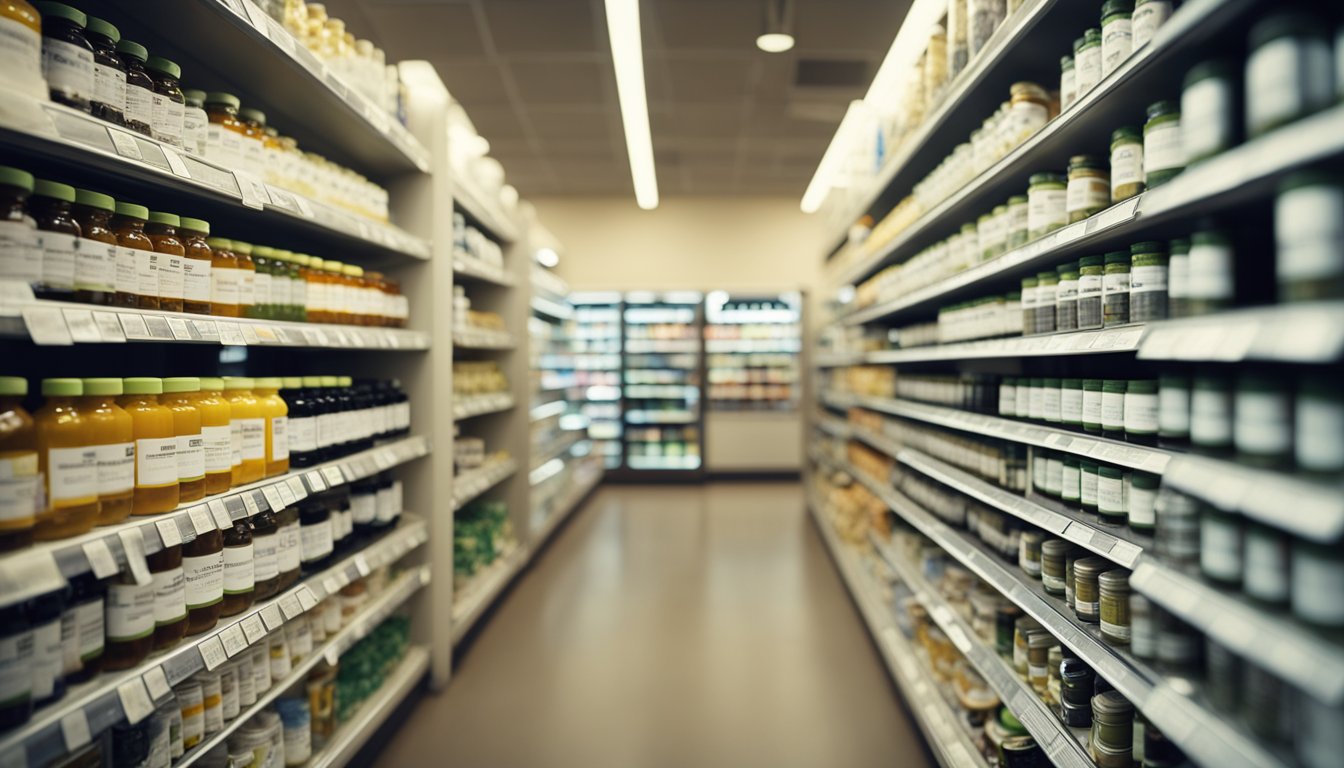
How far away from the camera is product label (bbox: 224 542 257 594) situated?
1.89 metres

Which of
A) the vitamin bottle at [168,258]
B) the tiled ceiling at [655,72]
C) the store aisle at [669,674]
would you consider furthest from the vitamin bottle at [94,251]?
the tiled ceiling at [655,72]

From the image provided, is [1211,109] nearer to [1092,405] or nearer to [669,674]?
[1092,405]

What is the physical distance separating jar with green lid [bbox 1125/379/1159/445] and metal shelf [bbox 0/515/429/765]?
222 centimetres

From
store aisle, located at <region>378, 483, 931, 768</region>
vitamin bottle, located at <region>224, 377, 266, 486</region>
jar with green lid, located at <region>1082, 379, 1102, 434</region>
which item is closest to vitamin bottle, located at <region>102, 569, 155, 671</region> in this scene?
vitamin bottle, located at <region>224, 377, 266, 486</region>

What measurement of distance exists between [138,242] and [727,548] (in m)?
4.85

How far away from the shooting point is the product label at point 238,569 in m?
1.89

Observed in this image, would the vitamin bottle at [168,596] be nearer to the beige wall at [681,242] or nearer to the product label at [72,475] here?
the product label at [72,475]

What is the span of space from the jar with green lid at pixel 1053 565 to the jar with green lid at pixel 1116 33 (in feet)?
3.36

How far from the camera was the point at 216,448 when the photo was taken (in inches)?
71.4

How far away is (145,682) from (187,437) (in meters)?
0.54

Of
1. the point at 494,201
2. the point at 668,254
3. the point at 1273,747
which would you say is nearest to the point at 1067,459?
the point at 1273,747

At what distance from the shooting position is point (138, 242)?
1610 mm

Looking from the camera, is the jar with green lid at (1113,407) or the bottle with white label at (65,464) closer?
the bottle with white label at (65,464)

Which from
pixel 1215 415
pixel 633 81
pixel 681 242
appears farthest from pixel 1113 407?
pixel 681 242
